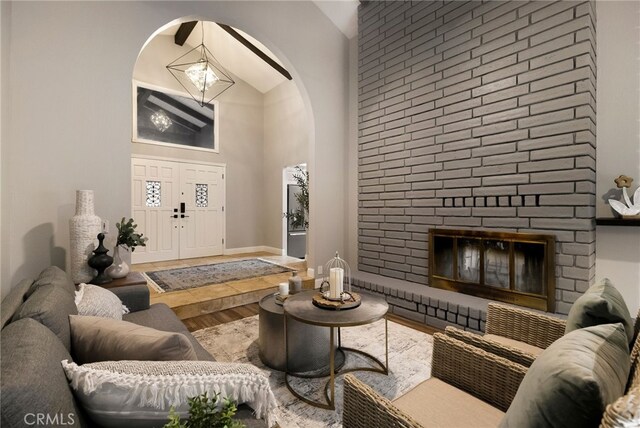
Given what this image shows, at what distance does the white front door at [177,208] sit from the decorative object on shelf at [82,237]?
332 cm

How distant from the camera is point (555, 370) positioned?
619mm

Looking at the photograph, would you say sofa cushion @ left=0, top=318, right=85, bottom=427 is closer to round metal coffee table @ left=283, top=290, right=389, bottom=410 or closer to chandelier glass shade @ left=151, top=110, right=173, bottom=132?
round metal coffee table @ left=283, top=290, right=389, bottom=410

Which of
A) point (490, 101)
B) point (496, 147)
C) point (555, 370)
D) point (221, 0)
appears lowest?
point (555, 370)

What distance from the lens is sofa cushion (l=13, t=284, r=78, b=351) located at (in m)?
1.02

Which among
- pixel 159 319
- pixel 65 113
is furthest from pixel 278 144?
pixel 159 319

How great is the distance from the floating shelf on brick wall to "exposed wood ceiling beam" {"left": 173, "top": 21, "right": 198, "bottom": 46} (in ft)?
20.1

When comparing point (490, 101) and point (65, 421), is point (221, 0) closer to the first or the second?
point (490, 101)

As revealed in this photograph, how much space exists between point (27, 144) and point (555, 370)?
131 inches

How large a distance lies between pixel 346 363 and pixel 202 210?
16.0 ft

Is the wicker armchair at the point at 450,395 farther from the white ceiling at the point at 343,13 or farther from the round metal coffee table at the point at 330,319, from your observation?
the white ceiling at the point at 343,13

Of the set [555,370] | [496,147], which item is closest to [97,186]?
[555,370]

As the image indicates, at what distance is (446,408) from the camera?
112 centimetres

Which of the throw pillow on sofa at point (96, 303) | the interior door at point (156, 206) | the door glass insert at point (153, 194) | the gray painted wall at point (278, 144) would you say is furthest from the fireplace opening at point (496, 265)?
the door glass insert at point (153, 194)

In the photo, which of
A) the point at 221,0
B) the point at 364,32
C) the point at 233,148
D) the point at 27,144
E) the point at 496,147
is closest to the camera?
the point at 27,144
